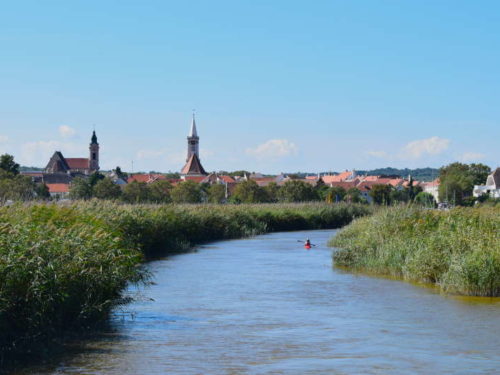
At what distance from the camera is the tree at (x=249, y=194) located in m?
97.1

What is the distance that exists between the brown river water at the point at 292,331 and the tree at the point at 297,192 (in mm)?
74116

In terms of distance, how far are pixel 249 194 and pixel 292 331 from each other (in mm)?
83175

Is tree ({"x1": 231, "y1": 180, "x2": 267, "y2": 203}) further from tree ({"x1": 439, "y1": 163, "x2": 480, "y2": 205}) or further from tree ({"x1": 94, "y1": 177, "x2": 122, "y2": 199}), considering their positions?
tree ({"x1": 439, "y1": 163, "x2": 480, "y2": 205})

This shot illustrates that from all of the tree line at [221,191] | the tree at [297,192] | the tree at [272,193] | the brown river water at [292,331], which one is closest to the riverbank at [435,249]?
the brown river water at [292,331]

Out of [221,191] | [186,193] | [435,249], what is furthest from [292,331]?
[221,191]

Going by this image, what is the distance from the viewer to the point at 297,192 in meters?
98.7

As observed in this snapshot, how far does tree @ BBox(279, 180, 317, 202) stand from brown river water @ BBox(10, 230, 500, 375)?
74116 millimetres

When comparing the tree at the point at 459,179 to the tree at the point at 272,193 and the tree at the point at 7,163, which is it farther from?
the tree at the point at 7,163

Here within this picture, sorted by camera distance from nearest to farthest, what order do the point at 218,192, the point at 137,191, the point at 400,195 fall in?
1. the point at 137,191
2. the point at 400,195
3. the point at 218,192

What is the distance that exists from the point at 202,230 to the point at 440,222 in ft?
57.7

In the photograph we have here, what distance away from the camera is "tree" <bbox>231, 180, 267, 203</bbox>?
97.1 metres

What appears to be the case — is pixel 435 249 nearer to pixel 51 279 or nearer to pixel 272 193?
pixel 51 279

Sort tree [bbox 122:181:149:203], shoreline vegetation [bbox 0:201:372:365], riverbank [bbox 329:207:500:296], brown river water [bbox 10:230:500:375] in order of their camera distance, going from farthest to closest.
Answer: tree [bbox 122:181:149:203] → riverbank [bbox 329:207:500:296] → brown river water [bbox 10:230:500:375] → shoreline vegetation [bbox 0:201:372:365]

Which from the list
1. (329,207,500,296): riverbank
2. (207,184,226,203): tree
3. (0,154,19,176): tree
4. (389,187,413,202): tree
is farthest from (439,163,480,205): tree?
(329,207,500,296): riverbank
